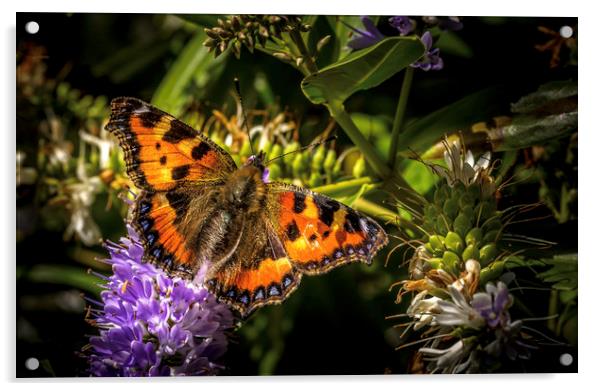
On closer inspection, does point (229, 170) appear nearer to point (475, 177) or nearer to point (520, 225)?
point (475, 177)

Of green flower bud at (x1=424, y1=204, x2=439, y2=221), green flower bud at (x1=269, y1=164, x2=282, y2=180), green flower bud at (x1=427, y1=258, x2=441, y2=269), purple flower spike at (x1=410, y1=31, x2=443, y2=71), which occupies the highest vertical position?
purple flower spike at (x1=410, y1=31, x2=443, y2=71)

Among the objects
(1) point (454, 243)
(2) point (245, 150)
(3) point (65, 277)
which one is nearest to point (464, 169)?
(1) point (454, 243)

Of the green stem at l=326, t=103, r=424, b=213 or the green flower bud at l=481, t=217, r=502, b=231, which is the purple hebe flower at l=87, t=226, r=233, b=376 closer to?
the green stem at l=326, t=103, r=424, b=213

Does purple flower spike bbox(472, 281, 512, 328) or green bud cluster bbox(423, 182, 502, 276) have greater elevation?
green bud cluster bbox(423, 182, 502, 276)

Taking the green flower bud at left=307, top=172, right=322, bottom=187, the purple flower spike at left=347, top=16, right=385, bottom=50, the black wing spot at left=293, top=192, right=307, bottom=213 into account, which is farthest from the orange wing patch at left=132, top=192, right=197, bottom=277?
the purple flower spike at left=347, top=16, right=385, bottom=50

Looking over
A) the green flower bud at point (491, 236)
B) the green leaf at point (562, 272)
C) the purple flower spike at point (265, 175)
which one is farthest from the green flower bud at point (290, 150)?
the green leaf at point (562, 272)

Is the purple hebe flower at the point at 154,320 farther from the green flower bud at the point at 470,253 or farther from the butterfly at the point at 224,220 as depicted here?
the green flower bud at the point at 470,253
